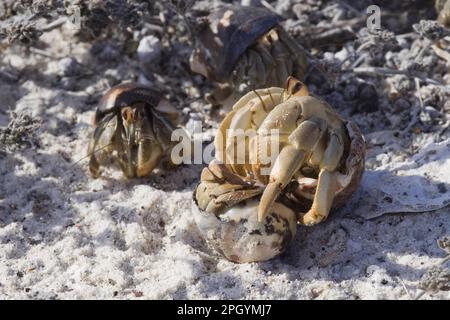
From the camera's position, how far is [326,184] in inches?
118

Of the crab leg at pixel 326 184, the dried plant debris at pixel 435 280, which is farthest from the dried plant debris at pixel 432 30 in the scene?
the dried plant debris at pixel 435 280

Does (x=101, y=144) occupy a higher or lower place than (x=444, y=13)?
lower

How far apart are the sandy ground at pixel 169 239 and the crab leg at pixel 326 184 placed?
0.27m

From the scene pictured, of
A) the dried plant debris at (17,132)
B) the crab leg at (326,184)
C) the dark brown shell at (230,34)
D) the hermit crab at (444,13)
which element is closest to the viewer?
the crab leg at (326,184)

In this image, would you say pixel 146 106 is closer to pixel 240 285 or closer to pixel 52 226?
pixel 52 226

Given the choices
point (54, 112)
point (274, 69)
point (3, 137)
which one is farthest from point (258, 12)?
point (3, 137)

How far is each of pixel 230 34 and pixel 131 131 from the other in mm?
832

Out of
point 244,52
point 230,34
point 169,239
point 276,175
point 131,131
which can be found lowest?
point 169,239

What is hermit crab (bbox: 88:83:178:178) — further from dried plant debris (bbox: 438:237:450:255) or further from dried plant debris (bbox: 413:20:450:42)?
dried plant debris (bbox: 438:237:450:255)

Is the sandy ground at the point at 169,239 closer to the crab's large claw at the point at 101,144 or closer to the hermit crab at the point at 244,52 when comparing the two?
the crab's large claw at the point at 101,144

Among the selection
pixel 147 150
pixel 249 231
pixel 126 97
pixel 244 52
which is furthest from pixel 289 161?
pixel 244 52

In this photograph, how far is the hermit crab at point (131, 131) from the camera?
3811 mm

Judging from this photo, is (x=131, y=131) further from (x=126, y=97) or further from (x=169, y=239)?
(x=169, y=239)

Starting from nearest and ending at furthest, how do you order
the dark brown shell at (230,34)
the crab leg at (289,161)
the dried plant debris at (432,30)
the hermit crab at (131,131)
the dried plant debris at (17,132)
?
the crab leg at (289,161), the dried plant debris at (17,132), the hermit crab at (131,131), the dried plant debris at (432,30), the dark brown shell at (230,34)
